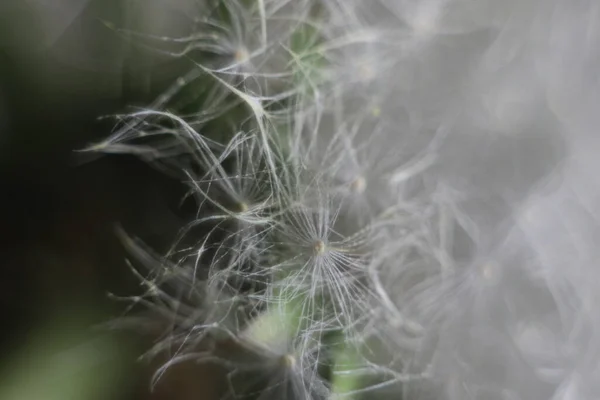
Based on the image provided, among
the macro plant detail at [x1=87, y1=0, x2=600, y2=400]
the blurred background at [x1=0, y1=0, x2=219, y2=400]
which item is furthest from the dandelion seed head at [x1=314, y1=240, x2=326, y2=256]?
the blurred background at [x1=0, y1=0, x2=219, y2=400]

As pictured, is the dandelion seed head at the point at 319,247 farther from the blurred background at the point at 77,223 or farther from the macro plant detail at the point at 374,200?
the blurred background at the point at 77,223

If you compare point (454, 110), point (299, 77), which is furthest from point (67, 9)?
point (454, 110)

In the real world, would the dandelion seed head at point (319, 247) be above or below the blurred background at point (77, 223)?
below

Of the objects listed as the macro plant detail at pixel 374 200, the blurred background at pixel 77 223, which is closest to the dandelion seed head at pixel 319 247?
the macro plant detail at pixel 374 200

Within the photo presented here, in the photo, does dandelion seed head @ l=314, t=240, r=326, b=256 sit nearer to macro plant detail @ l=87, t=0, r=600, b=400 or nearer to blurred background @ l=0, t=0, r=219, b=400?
macro plant detail @ l=87, t=0, r=600, b=400

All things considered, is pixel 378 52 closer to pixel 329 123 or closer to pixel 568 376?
pixel 329 123

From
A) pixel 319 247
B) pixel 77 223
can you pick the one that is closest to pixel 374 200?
pixel 319 247
